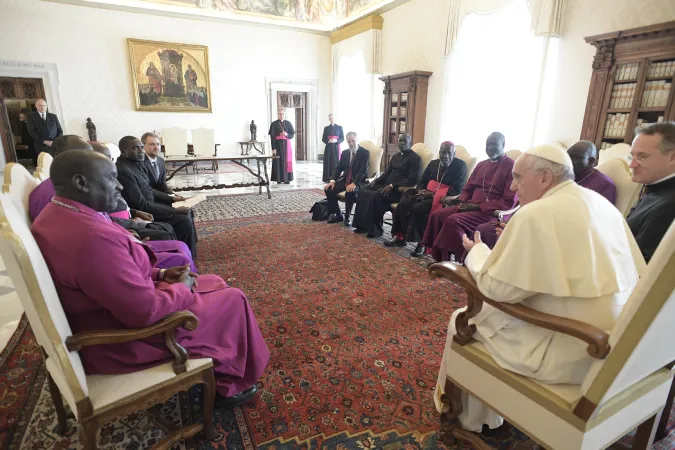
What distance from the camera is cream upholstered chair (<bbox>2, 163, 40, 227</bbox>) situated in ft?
5.55

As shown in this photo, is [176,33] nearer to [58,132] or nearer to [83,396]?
[58,132]

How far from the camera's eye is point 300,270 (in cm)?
401

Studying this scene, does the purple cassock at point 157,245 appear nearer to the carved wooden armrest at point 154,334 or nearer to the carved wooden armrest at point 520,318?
the carved wooden armrest at point 154,334

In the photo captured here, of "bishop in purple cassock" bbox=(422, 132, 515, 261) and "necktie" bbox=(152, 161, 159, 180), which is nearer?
"bishop in purple cassock" bbox=(422, 132, 515, 261)

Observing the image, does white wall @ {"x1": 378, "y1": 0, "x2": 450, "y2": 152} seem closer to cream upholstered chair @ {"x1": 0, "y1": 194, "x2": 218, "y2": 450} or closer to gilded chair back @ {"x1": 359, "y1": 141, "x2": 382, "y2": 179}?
gilded chair back @ {"x1": 359, "y1": 141, "x2": 382, "y2": 179}

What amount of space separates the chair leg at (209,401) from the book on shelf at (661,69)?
569cm

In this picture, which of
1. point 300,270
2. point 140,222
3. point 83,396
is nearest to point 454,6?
point 300,270

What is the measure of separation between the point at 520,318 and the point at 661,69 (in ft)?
16.0

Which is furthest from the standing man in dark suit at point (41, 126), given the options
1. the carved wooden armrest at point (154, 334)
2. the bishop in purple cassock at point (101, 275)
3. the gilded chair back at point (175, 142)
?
the carved wooden armrest at point (154, 334)

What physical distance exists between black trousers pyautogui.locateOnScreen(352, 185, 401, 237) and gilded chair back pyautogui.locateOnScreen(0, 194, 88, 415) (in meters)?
4.14

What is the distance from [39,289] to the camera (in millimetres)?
1199

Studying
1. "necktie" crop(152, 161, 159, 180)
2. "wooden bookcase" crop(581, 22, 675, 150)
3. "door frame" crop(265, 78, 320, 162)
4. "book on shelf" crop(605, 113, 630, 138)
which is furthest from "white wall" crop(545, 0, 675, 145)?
"door frame" crop(265, 78, 320, 162)

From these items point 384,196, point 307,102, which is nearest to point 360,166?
point 384,196

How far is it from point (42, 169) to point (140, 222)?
96cm
